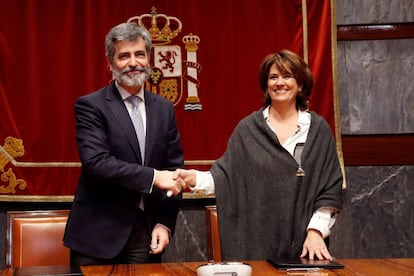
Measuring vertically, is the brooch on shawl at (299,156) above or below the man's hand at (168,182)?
above

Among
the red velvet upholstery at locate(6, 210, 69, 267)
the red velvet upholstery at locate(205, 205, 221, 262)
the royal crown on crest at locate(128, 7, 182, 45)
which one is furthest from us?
the royal crown on crest at locate(128, 7, 182, 45)

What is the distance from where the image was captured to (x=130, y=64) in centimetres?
279

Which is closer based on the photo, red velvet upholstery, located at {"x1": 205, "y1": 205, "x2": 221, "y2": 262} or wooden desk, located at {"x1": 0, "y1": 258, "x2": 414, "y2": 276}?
wooden desk, located at {"x1": 0, "y1": 258, "x2": 414, "y2": 276}

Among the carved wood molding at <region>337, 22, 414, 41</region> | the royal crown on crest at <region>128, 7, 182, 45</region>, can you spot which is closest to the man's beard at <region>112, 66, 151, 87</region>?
the royal crown on crest at <region>128, 7, 182, 45</region>

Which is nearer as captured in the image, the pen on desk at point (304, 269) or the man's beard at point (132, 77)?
the pen on desk at point (304, 269)

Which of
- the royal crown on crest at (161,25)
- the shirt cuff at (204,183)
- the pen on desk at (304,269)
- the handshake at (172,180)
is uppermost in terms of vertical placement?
the royal crown on crest at (161,25)

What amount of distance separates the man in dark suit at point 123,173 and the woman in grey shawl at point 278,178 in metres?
0.17

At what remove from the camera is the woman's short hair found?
111 inches

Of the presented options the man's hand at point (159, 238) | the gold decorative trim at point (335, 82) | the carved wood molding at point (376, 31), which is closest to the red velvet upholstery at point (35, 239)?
the man's hand at point (159, 238)

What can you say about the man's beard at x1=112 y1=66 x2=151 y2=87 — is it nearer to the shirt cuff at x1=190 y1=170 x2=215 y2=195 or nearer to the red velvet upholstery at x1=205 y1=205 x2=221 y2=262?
the shirt cuff at x1=190 y1=170 x2=215 y2=195

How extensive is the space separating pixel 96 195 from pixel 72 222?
154 millimetres

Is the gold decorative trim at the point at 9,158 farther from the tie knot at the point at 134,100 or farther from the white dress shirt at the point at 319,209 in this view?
the white dress shirt at the point at 319,209

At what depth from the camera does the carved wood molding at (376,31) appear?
3932 mm

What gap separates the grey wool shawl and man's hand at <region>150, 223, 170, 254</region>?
0.26 metres
